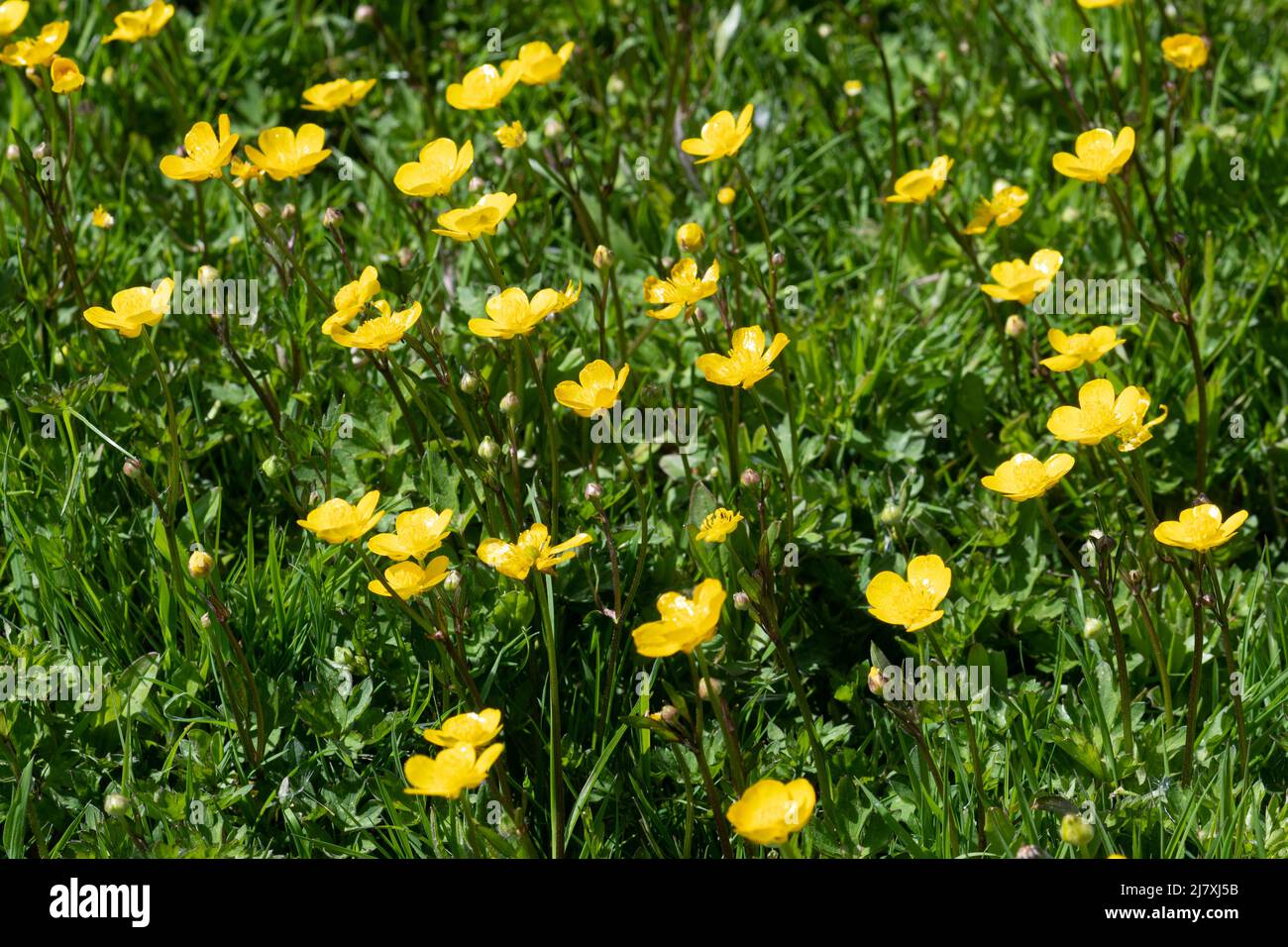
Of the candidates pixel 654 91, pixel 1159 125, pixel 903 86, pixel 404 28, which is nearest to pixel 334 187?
pixel 404 28

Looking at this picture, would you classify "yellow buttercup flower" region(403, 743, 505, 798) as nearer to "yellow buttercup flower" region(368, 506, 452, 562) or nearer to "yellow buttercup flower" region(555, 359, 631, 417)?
"yellow buttercup flower" region(368, 506, 452, 562)

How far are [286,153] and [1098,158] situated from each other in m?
1.58

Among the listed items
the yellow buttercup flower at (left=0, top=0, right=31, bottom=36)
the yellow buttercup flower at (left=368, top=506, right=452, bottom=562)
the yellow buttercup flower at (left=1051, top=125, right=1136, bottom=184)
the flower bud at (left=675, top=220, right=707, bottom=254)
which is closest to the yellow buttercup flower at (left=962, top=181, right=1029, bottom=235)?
the yellow buttercup flower at (left=1051, top=125, right=1136, bottom=184)

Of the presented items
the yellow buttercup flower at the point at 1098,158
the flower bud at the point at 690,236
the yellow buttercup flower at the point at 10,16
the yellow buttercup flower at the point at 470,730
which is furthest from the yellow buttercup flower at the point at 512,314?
the yellow buttercup flower at the point at 10,16

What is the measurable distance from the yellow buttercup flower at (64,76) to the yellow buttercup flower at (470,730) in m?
1.72

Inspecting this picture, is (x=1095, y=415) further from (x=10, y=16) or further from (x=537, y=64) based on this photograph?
(x=10, y=16)

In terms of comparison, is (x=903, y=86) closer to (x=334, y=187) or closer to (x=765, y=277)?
(x=765, y=277)

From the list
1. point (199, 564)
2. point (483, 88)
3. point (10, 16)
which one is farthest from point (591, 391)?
point (10, 16)

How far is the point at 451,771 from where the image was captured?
6.00 ft

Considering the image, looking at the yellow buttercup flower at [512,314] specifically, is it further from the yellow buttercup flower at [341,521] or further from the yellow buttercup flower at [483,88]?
the yellow buttercup flower at [483,88]

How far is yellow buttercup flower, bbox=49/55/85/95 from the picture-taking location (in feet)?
9.62

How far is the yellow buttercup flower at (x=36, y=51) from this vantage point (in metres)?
2.94

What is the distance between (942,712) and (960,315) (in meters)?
1.27

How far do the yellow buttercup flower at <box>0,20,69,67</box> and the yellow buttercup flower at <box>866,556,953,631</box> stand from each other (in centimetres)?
207
